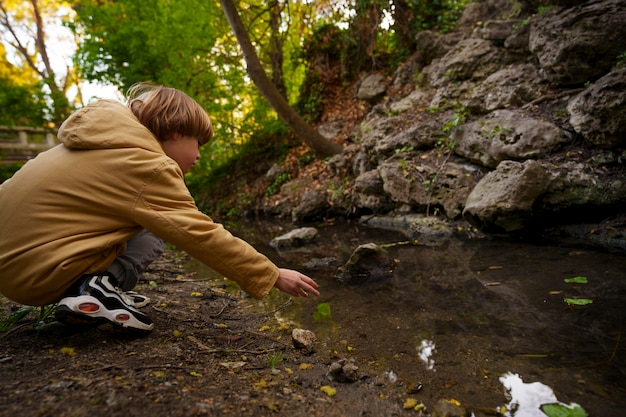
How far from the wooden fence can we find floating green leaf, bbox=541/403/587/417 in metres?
17.0

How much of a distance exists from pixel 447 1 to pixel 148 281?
8.80m

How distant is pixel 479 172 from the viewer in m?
4.93

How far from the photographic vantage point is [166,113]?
173 cm

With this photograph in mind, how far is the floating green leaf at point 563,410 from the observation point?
4.35 ft

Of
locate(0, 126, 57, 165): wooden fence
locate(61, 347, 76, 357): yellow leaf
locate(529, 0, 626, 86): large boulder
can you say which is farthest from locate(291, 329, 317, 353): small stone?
locate(0, 126, 57, 165): wooden fence

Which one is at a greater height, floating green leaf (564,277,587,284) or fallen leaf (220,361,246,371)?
fallen leaf (220,361,246,371)

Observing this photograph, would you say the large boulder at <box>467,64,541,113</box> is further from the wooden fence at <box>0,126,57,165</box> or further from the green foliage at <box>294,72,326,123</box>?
the wooden fence at <box>0,126,57,165</box>

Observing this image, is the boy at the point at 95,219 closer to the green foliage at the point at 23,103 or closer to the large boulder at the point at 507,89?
the large boulder at the point at 507,89

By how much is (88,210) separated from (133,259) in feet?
1.52

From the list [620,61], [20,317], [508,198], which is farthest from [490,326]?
[620,61]

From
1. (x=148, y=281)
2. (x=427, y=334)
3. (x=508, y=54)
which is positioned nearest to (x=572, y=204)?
(x=427, y=334)

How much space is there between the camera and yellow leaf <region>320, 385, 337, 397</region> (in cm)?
150

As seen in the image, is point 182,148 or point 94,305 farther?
point 182,148

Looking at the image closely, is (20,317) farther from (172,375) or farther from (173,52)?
(173,52)
